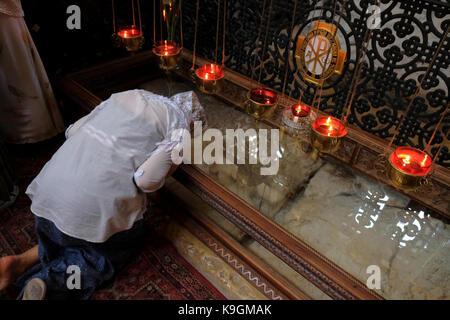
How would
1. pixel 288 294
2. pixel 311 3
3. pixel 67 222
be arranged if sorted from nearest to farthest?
pixel 67 222
pixel 288 294
pixel 311 3

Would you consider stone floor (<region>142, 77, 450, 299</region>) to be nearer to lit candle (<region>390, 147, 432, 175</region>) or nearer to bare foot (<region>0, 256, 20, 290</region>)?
lit candle (<region>390, 147, 432, 175</region>)

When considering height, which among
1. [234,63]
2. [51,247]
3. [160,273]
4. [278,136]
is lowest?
[160,273]

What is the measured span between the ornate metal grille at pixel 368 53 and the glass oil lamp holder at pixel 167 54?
552 millimetres

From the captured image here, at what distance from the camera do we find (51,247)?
66.2 inches

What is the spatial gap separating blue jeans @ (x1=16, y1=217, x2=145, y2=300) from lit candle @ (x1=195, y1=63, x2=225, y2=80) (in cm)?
83

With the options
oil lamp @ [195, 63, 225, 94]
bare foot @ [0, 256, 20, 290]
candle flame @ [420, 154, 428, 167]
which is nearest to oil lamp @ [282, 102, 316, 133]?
oil lamp @ [195, 63, 225, 94]

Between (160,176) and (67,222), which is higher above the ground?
(160,176)

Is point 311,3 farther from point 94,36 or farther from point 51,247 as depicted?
point 51,247

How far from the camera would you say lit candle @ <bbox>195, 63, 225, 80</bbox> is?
177cm

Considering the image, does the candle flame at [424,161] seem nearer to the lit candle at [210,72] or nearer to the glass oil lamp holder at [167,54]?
the lit candle at [210,72]

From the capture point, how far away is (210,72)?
1827 mm

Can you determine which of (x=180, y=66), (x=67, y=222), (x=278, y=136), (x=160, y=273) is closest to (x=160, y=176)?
(x=67, y=222)

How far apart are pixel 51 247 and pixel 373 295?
1496 millimetres

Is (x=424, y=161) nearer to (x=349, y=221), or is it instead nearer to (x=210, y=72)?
(x=349, y=221)
